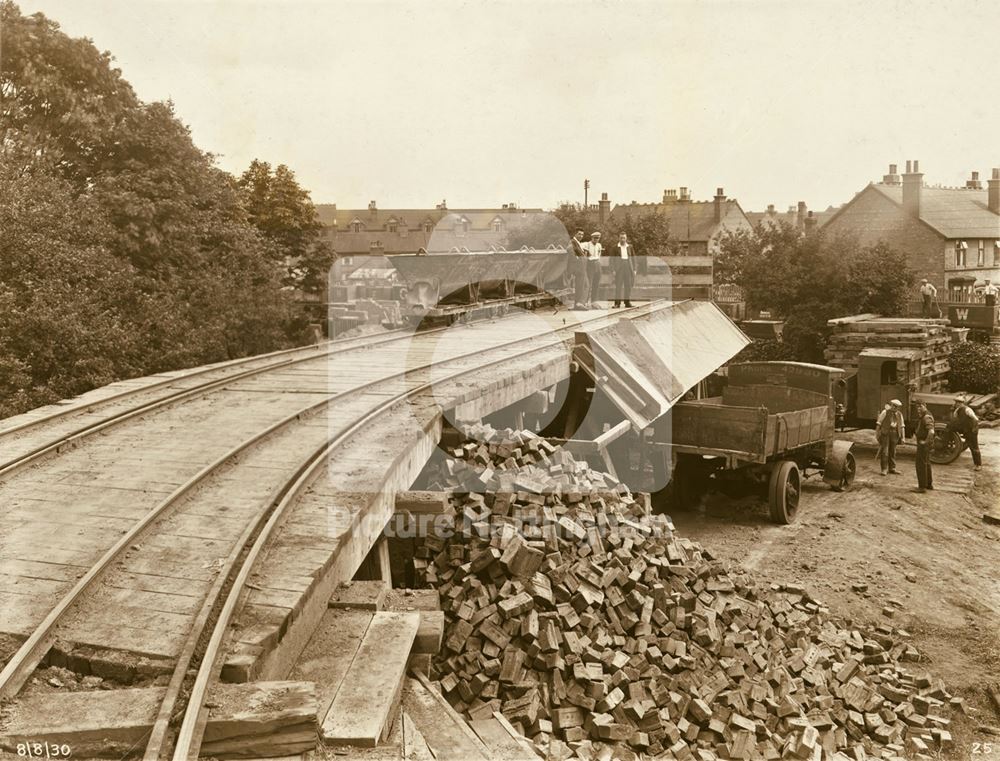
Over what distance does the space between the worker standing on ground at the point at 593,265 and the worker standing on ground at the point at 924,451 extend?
7.32 meters

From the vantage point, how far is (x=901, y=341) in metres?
22.6

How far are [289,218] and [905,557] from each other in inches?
966

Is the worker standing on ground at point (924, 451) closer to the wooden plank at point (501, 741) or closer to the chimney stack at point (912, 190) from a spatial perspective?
the wooden plank at point (501, 741)

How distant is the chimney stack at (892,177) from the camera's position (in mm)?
48156

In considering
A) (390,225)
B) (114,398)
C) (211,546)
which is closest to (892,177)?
(390,225)

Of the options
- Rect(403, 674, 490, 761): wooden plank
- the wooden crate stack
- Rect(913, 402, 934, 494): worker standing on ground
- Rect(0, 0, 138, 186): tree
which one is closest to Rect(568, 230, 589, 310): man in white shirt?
the wooden crate stack

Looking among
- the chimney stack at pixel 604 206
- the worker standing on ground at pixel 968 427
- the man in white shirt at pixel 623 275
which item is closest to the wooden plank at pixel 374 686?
the man in white shirt at pixel 623 275

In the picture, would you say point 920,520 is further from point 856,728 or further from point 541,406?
point 856,728

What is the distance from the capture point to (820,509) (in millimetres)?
15164

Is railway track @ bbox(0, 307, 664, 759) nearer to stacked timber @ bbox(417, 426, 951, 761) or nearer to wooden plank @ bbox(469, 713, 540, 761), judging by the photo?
stacked timber @ bbox(417, 426, 951, 761)

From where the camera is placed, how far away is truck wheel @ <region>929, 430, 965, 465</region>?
18.6m

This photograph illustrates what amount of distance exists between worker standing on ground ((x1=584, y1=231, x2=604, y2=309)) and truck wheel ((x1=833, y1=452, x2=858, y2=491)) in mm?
6723

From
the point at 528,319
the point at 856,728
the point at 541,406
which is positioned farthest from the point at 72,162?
the point at 856,728

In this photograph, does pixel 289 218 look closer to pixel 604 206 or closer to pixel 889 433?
pixel 889 433
